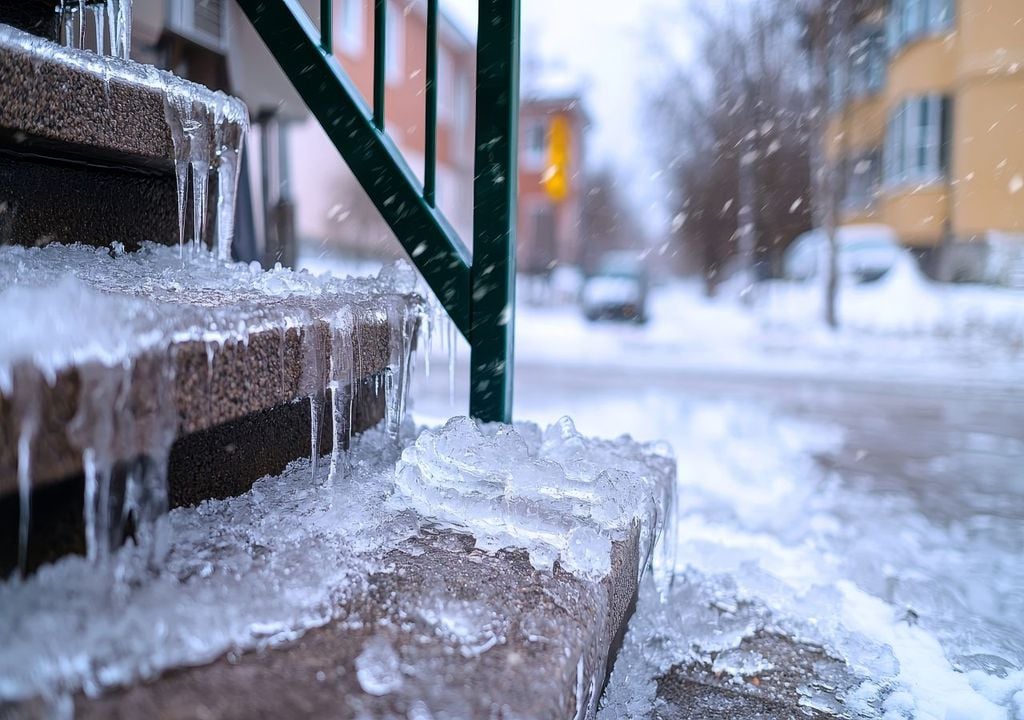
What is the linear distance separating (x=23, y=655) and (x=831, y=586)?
6.44ft

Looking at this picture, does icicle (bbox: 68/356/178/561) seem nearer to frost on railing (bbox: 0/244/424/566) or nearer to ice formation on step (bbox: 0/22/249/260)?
frost on railing (bbox: 0/244/424/566)

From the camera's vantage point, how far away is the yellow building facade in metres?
13.4

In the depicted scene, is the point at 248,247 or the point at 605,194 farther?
the point at 605,194

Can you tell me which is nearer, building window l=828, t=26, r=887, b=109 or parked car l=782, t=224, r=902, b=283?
parked car l=782, t=224, r=902, b=283

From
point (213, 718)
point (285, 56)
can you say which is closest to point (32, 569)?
point (213, 718)

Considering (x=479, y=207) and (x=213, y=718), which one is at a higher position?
(x=479, y=207)

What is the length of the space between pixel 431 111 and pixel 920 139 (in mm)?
16032

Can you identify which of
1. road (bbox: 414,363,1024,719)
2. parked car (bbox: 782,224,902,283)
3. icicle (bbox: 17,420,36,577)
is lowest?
road (bbox: 414,363,1024,719)

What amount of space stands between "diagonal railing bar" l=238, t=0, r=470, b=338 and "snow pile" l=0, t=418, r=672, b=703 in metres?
0.34

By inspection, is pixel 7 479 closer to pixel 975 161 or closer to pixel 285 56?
pixel 285 56

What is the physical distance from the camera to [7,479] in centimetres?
84

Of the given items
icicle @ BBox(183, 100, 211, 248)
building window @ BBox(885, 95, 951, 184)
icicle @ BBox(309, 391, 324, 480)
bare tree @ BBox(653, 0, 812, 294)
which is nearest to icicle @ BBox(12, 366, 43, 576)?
icicle @ BBox(309, 391, 324, 480)

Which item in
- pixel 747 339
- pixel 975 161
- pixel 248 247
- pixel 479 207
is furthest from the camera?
pixel 975 161

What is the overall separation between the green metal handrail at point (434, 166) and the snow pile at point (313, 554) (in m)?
0.22
